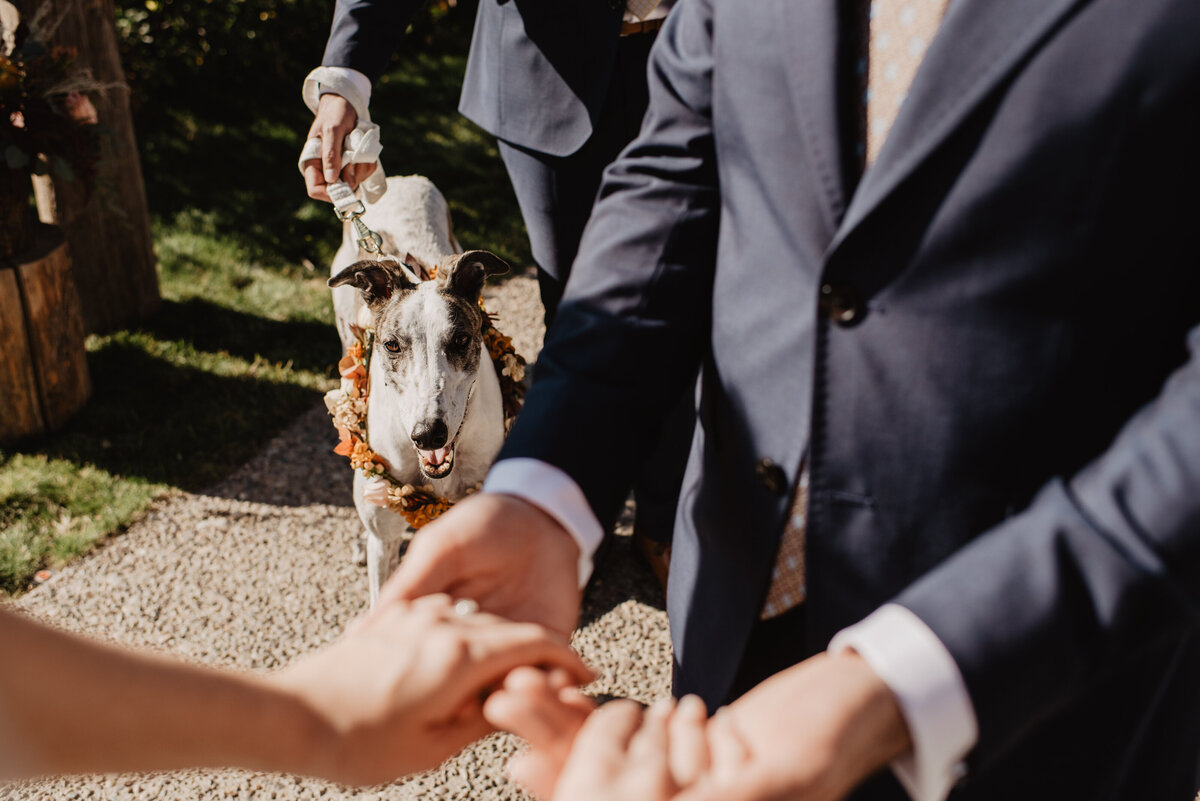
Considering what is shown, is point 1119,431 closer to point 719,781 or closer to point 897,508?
point 897,508

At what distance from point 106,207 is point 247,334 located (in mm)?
1168

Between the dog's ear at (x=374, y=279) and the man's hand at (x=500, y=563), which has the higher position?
the man's hand at (x=500, y=563)

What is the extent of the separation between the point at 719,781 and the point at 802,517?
54cm

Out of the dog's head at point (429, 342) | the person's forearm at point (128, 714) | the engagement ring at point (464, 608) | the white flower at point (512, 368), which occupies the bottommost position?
the white flower at point (512, 368)

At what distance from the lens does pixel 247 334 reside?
242 inches

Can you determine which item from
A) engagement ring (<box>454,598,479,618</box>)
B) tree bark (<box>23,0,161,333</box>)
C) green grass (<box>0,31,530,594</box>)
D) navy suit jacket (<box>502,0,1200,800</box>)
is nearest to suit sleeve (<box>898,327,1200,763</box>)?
navy suit jacket (<box>502,0,1200,800</box>)

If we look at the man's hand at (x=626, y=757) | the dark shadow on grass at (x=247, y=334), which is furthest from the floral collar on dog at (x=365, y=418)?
the man's hand at (x=626, y=757)

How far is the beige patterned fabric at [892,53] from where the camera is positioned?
118 cm

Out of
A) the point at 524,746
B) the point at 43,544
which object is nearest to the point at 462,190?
the point at 43,544

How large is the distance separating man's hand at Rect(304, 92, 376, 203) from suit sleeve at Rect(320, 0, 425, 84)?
16 cm

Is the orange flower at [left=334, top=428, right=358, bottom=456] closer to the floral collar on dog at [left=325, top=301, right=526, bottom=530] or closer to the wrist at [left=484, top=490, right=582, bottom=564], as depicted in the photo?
the floral collar on dog at [left=325, top=301, right=526, bottom=530]

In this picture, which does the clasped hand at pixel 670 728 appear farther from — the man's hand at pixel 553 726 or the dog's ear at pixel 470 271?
the dog's ear at pixel 470 271

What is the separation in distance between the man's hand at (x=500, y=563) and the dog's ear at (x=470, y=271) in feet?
7.11

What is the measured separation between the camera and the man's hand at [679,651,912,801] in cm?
92
